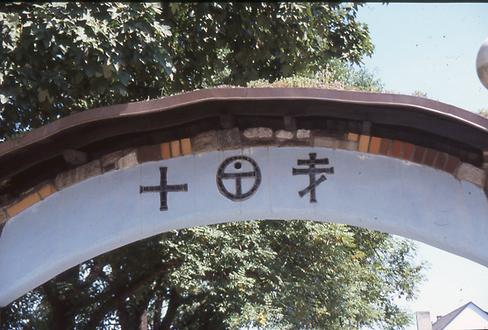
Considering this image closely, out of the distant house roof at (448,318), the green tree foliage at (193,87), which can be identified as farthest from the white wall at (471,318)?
the green tree foliage at (193,87)

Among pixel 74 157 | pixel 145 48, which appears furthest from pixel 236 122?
pixel 145 48

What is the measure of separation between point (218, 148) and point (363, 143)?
119cm

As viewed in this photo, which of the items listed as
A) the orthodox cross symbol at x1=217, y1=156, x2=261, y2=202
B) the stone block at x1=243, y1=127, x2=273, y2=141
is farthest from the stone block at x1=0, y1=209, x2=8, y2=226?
the stone block at x1=243, y1=127, x2=273, y2=141

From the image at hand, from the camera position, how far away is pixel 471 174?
198 inches

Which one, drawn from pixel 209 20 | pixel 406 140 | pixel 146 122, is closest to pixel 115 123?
pixel 146 122

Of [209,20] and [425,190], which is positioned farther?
[209,20]

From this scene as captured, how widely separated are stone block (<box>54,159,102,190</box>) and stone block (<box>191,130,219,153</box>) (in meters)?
0.83

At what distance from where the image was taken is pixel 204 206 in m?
5.20

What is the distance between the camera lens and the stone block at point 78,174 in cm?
537

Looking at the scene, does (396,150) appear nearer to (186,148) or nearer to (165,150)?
(186,148)

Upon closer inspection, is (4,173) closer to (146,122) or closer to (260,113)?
(146,122)

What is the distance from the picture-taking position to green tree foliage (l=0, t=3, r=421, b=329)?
716cm

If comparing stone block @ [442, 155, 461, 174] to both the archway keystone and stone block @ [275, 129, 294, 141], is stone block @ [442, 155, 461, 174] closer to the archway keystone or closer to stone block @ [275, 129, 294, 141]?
the archway keystone

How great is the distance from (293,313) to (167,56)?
560 cm
